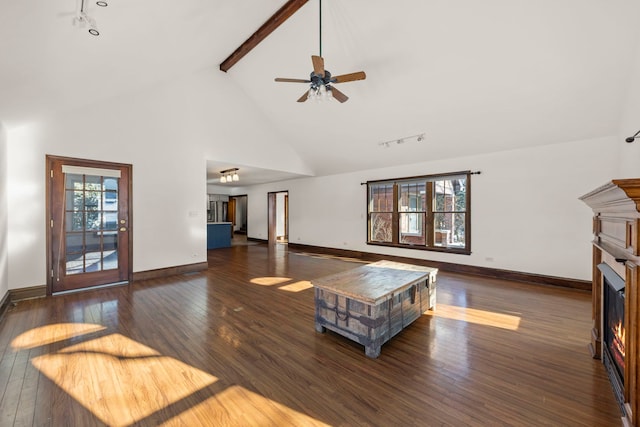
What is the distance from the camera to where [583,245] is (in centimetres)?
430

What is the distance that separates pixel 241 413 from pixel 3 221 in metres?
4.17

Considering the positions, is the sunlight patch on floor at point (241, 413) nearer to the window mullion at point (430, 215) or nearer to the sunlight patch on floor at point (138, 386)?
the sunlight patch on floor at point (138, 386)

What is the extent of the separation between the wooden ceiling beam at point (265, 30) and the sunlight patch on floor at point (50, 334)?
4.60 metres

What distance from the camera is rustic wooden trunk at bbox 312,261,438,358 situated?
229 cm

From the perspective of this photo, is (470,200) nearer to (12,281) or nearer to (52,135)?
(52,135)

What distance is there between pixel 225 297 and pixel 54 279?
262 cm

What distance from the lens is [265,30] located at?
4172 mm

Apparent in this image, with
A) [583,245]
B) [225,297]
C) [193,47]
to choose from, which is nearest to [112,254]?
[225,297]

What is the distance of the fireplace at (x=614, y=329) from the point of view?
1.62m

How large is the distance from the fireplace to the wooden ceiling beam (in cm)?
435

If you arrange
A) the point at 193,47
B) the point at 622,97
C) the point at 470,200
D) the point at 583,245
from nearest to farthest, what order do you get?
the point at 622,97, the point at 193,47, the point at 583,245, the point at 470,200

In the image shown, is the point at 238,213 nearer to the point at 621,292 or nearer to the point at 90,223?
the point at 90,223

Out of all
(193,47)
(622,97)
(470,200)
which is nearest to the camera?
(622,97)

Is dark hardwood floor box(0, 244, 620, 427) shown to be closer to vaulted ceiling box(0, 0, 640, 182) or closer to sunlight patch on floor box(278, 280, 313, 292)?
sunlight patch on floor box(278, 280, 313, 292)
